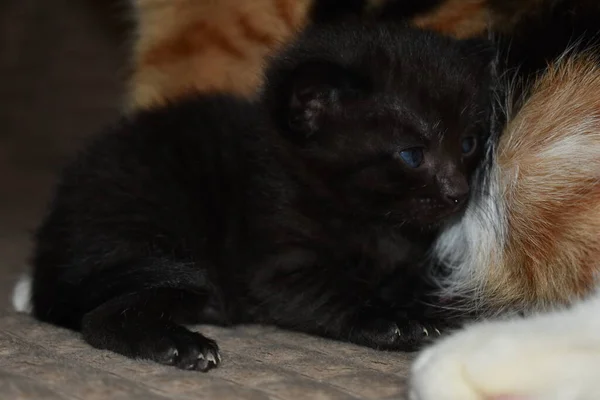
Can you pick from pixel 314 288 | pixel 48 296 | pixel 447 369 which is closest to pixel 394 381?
pixel 447 369

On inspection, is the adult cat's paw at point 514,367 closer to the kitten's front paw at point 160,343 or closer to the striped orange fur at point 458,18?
the kitten's front paw at point 160,343

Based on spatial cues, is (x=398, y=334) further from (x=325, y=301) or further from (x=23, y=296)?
(x=23, y=296)

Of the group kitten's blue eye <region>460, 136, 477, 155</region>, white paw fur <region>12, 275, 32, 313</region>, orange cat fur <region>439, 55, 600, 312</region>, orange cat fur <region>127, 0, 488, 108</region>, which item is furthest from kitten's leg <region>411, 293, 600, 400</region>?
orange cat fur <region>127, 0, 488, 108</region>

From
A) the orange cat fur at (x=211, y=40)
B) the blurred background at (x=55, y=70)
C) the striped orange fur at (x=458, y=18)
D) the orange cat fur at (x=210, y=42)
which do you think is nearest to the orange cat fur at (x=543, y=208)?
the striped orange fur at (x=458, y=18)

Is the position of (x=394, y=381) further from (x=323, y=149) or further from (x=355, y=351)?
(x=323, y=149)

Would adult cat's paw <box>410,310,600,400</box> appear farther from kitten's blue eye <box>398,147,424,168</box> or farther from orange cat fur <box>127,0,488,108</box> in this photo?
orange cat fur <box>127,0,488,108</box>
